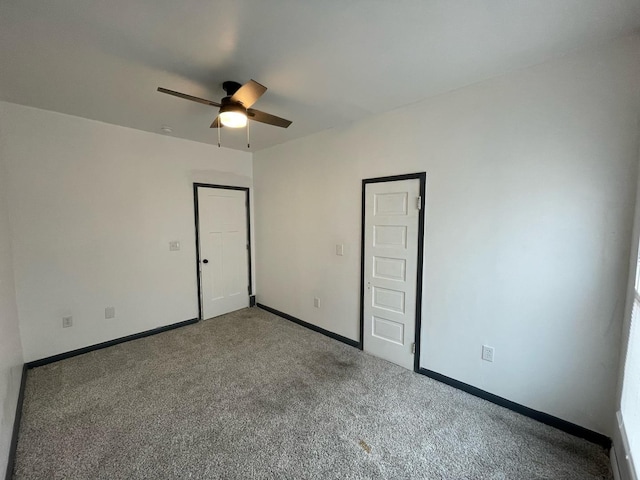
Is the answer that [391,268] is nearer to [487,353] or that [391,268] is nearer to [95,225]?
[487,353]

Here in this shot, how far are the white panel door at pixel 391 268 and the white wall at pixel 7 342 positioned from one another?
2797 mm

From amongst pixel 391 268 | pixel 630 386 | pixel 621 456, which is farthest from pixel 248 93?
pixel 621 456

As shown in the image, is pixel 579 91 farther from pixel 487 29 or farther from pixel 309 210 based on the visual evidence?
pixel 309 210

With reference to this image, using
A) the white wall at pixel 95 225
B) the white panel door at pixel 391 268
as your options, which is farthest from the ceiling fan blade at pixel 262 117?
the white wall at pixel 95 225

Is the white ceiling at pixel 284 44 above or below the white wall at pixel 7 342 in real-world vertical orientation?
above

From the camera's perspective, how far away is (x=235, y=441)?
5.85 ft

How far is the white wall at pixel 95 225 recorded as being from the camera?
8.51 ft

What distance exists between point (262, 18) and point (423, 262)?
2214 millimetres

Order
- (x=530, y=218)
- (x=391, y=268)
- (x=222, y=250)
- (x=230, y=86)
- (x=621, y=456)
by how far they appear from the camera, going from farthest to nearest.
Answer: (x=222, y=250)
(x=391, y=268)
(x=230, y=86)
(x=530, y=218)
(x=621, y=456)

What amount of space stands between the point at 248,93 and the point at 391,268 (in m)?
2.04

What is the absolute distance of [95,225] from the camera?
9.75 feet

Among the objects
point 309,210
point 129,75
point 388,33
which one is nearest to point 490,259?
point 388,33

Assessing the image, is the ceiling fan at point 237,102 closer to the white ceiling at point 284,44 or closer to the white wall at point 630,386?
the white ceiling at point 284,44

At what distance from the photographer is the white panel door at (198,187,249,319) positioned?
3.90 metres
